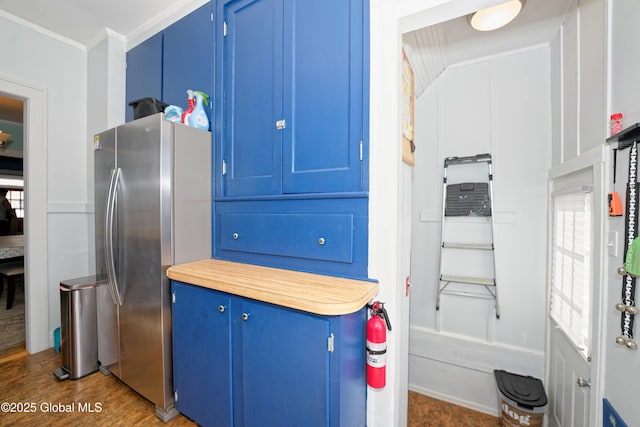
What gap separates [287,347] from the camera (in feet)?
3.86

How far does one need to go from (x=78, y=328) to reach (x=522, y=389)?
3.30m

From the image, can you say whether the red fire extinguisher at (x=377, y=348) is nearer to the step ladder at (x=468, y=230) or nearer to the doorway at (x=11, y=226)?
the step ladder at (x=468, y=230)

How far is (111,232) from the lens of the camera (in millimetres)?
1841

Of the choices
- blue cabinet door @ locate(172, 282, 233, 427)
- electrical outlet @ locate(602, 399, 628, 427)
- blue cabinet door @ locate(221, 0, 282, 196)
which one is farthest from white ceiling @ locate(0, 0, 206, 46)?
electrical outlet @ locate(602, 399, 628, 427)

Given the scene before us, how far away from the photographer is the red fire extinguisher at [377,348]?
120 cm

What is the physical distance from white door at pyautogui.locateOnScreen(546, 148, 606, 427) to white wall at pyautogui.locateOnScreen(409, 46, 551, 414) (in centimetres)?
15

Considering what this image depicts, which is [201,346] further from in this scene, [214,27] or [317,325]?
[214,27]

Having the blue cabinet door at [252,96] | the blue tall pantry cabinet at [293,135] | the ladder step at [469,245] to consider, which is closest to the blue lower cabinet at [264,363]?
the blue tall pantry cabinet at [293,135]

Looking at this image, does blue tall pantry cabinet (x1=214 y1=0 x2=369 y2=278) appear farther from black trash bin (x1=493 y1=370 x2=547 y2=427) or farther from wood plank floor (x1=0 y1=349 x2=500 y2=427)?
black trash bin (x1=493 y1=370 x2=547 y2=427)

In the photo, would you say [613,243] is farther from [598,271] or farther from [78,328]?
[78,328]

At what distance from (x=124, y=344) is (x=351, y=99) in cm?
A: 226

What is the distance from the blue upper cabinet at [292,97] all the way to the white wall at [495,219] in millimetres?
1270

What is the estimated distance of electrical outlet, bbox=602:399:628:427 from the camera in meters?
1.00

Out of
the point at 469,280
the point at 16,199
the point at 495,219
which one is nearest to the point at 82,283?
the point at 469,280
